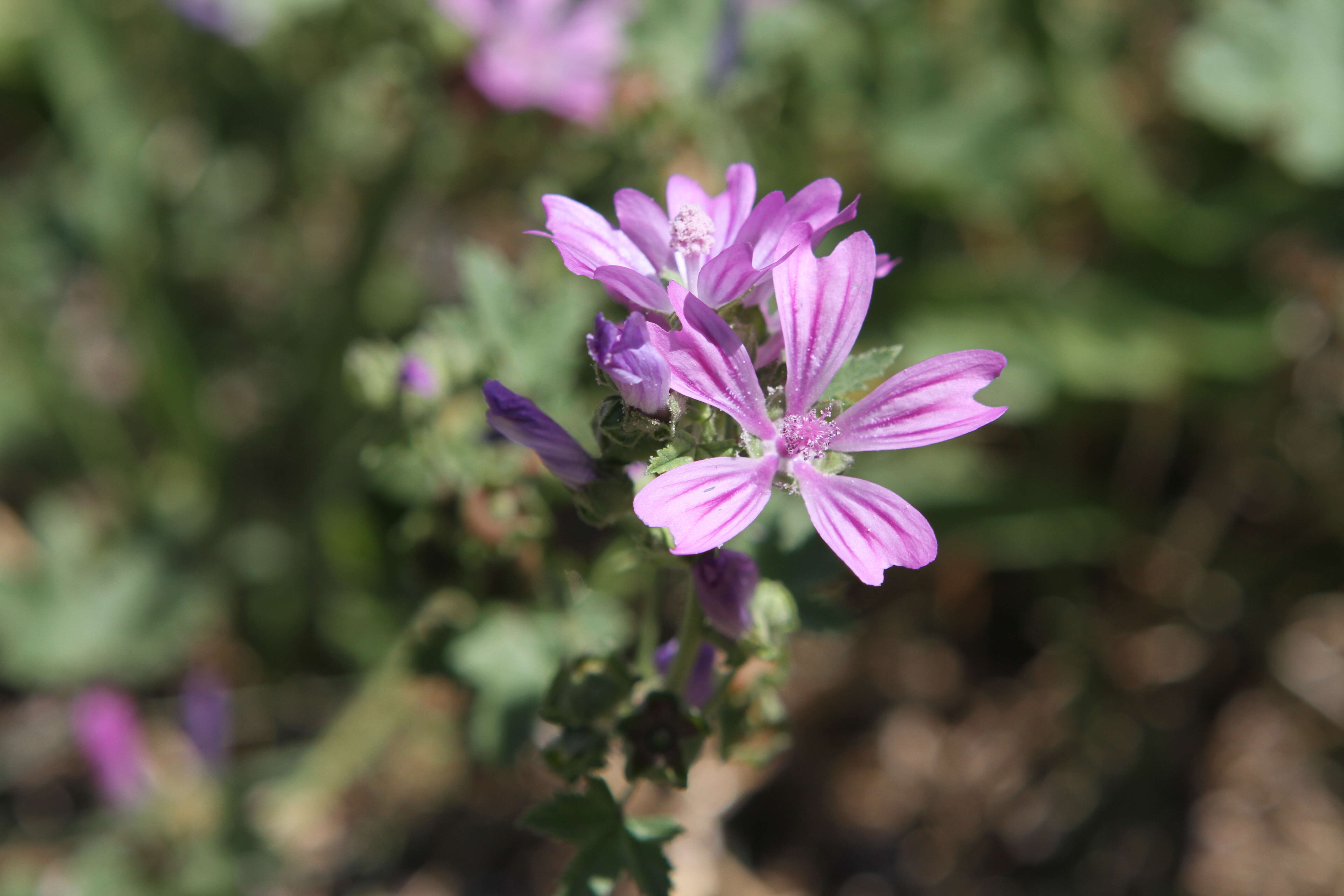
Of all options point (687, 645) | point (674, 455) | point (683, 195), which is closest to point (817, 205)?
point (683, 195)

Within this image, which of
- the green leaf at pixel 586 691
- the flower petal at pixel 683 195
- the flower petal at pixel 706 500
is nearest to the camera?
the flower petal at pixel 706 500

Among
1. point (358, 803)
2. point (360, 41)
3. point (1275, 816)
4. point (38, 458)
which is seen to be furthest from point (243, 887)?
point (1275, 816)

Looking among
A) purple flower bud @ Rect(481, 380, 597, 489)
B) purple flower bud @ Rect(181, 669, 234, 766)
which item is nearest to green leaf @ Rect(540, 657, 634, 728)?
purple flower bud @ Rect(481, 380, 597, 489)

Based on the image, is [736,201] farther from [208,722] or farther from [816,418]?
[208,722]

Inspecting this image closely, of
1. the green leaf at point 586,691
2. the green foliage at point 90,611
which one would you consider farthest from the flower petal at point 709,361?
the green foliage at point 90,611

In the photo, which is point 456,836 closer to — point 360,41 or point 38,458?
point 38,458

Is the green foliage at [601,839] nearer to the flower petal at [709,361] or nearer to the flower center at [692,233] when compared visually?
the flower petal at [709,361]

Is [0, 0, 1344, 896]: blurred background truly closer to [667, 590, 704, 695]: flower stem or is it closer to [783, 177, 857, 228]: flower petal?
[667, 590, 704, 695]: flower stem
